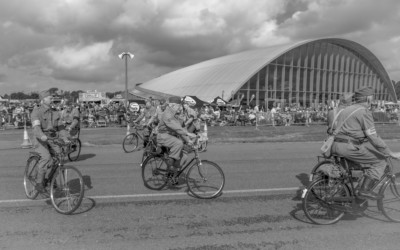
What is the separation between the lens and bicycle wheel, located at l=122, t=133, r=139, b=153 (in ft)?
35.3

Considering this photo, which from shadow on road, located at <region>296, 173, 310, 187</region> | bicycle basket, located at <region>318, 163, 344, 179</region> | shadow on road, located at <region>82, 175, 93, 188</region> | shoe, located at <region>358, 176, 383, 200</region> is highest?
bicycle basket, located at <region>318, 163, 344, 179</region>

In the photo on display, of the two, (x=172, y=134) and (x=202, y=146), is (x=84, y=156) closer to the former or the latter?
(x=202, y=146)

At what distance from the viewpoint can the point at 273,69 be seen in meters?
39.1

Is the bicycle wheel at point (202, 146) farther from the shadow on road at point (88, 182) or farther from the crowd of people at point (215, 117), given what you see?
the crowd of people at point (215, 117)

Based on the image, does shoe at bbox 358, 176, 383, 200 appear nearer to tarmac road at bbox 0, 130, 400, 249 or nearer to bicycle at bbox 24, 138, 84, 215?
tarmac road at bbox 0, 130, 400, 249

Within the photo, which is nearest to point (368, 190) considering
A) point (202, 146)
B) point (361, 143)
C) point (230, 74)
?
point (361, 143)

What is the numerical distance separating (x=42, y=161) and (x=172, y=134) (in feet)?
6.87

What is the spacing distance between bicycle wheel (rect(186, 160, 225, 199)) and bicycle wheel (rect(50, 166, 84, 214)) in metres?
1.75

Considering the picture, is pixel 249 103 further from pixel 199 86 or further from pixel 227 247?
pixel 227 247

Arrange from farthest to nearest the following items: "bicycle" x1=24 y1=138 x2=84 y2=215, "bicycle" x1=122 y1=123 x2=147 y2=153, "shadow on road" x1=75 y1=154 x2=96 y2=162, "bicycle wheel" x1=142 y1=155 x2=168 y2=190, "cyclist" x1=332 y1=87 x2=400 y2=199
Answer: "bicycle" x1=122 y1=123 x2=147 y2=153
"shadow on road" x1=75 y1=154 x2=96 y2=162
"bicycle wheel" x1=142 y1=155 x2=168 y2=190
"bicycle" x1=24 y1=138 x2=84 y2=215
"cyclist" x1=332 y1=87 x2=400 y2=199

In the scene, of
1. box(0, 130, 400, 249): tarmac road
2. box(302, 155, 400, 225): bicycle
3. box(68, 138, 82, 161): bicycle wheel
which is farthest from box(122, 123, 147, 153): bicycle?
box(302, 155, 400, 225): bicycle

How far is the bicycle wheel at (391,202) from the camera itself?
4285mm

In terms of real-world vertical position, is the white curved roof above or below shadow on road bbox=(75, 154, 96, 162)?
above

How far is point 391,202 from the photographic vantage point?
436 centimetres
